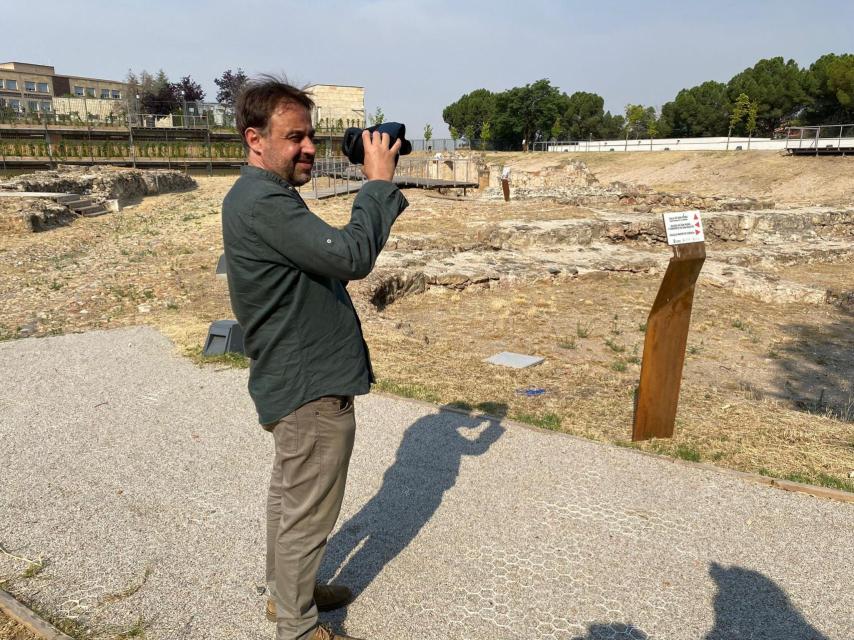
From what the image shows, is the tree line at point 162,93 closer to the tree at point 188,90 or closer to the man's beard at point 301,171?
the tree at point 188,90

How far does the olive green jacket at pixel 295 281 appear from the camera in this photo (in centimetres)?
194

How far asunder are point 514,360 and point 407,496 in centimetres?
359

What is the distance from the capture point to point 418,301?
11148 mm

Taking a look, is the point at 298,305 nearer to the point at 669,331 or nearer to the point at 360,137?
the point at 360,137

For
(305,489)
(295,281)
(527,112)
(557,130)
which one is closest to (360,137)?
(295,281)

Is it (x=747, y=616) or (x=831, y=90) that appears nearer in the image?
(x=747, y=616)

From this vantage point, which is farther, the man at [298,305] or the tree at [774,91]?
the tree at [774,91]

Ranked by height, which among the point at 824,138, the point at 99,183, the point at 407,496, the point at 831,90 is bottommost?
the point at 407,496

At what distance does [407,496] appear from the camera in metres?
3.83

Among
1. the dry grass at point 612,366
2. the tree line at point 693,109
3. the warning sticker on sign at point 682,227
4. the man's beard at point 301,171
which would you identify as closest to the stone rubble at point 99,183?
the dry grass at point 612,366

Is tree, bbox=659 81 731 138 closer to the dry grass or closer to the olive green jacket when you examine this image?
the dry grass

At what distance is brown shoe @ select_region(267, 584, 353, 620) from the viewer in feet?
8.94

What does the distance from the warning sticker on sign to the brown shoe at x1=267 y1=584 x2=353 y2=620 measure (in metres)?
3.36

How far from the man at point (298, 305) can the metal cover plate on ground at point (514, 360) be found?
189 inches
